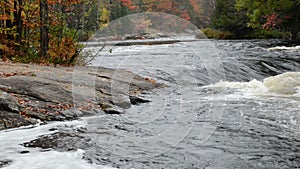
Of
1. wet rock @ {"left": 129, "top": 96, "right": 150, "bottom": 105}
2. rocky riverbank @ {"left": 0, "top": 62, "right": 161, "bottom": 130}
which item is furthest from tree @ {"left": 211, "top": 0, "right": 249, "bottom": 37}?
wet rock @ {"left": 129, "top": 96, "right": 150, "bottom": 105}

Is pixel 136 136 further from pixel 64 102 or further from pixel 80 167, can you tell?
pixel 64 102

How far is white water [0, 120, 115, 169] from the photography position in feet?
14.6

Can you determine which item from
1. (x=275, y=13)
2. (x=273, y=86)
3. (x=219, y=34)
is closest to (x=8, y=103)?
(x=273, y=86)

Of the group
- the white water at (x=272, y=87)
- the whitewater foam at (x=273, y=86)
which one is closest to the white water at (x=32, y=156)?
the white water at (x=272, y=87)

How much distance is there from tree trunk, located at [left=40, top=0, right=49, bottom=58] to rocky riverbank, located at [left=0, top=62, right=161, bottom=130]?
3790 millimetres

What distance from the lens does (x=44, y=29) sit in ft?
43.5

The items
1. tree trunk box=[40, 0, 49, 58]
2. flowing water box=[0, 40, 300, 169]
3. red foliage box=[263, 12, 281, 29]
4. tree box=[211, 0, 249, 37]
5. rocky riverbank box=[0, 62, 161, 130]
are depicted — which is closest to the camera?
flowing water box=[0, 40, 300, 169]

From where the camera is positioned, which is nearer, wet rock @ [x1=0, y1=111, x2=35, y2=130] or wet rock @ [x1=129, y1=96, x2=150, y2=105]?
wet rock @ [x1=0, y1=111, x2=35, y2=130]

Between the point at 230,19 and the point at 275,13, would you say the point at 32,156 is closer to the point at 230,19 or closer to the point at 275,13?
the point at 275,13

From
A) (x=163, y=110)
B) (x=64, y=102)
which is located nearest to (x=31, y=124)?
(x=64, y=102)

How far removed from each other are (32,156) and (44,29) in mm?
9369

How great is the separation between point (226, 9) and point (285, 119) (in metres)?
37.0

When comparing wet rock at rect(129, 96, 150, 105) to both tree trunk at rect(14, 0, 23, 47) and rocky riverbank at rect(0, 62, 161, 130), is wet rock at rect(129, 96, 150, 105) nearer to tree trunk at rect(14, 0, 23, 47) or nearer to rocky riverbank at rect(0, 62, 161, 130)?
rocky riverbank at rect(0, 62, 161, 130)

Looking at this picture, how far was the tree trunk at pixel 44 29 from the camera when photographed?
1279 cm
